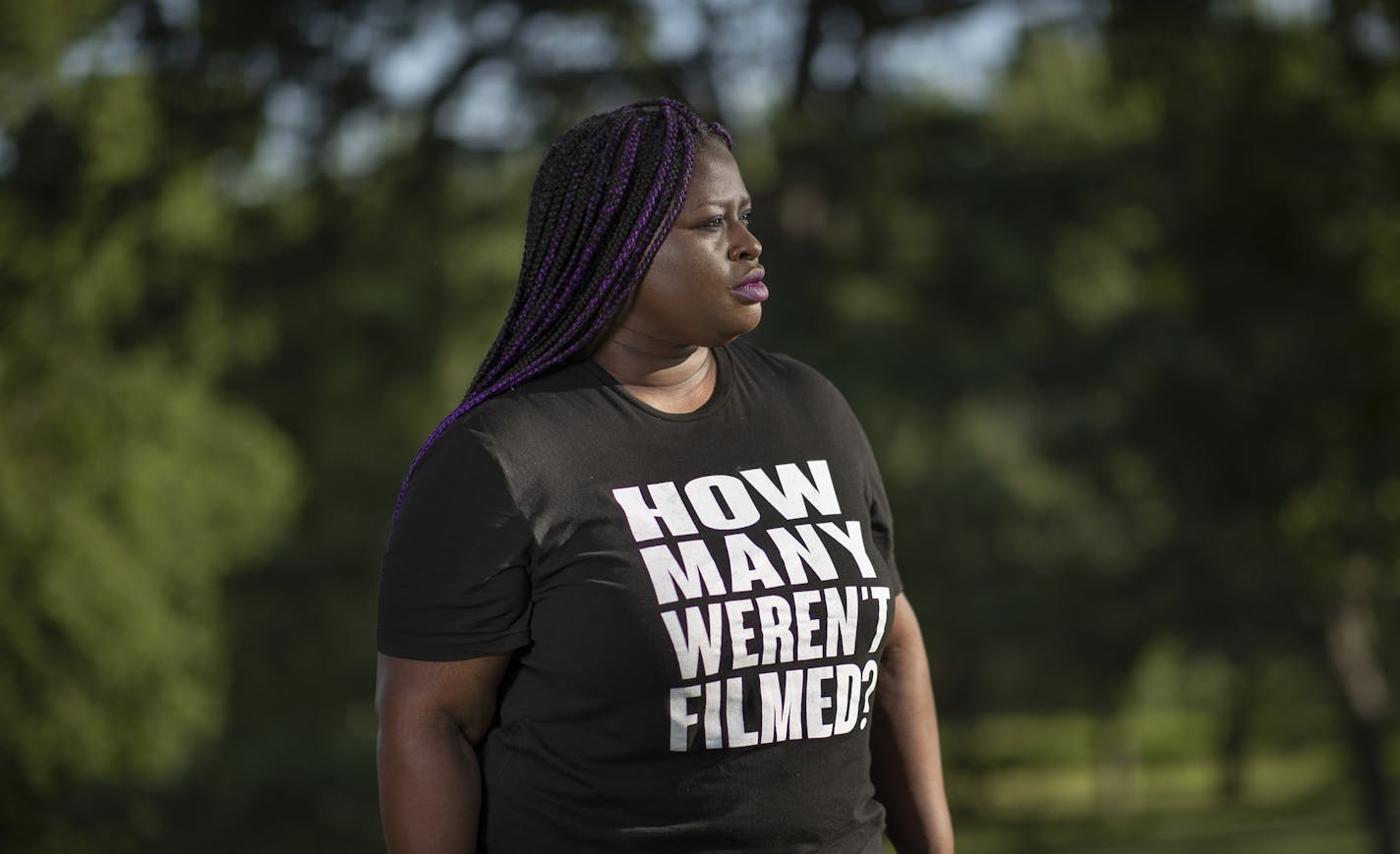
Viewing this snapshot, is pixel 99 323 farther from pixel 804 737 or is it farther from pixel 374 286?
pixel 804 737

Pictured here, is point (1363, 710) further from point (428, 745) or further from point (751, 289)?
point (428, 745)

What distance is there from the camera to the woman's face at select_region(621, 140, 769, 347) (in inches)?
78.8

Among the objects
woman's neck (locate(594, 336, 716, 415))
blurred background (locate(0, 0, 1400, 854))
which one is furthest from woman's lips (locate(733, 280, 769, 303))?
blurred background (locate(0, 0, 1400, 854))

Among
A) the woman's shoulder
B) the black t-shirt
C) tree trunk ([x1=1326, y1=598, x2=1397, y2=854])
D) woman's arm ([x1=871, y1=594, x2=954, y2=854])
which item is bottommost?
tree trunk ([x1=1326, y1=598, x2=1397, y2=854])

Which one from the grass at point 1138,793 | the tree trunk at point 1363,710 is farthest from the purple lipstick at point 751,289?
the grass at point 1138,793

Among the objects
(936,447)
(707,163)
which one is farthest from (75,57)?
(707,163)

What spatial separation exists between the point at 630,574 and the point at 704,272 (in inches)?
15.8

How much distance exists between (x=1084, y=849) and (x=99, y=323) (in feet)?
55.3

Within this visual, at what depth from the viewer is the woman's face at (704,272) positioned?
2002 millimetres

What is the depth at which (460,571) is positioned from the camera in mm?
1828

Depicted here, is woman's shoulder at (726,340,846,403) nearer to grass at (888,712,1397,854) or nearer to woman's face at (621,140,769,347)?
woman's face at (621,140,769,347)

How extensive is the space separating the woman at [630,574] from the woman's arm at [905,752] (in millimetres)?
125

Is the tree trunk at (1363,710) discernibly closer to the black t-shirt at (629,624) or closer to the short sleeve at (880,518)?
the short sleeve at (880,518)

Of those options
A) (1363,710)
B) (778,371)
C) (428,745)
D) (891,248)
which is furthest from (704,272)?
(1363,710)
